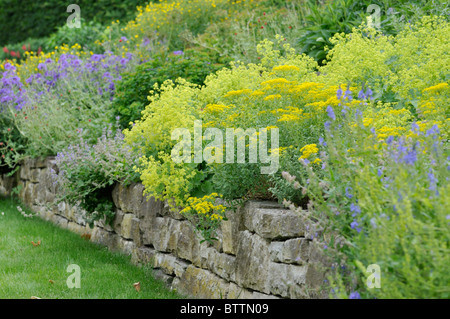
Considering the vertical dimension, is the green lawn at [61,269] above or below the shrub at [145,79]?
below

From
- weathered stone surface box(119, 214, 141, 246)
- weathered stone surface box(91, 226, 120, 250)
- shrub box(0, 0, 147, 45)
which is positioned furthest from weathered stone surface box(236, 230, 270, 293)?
shrub box(0, 0, 147, 45)

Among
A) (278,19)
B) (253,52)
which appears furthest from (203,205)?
(278,19)

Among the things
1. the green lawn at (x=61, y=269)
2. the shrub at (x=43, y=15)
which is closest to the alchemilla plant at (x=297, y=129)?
the green lawn at (x=61, y=269)

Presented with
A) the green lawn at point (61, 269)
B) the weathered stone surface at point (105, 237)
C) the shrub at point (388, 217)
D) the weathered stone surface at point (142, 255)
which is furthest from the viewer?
the weathered stone surface at point (105, 237)

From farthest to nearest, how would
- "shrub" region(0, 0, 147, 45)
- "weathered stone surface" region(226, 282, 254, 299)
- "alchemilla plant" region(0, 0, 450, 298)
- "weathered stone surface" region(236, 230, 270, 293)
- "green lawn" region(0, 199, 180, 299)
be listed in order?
"shrub" region(0, 0, 147, 45)
"green lawn" region(0, 199, 180, 299)
"weathered stone surface" region(226, 282, 254, 299)
"weathered stone surface" region(236, 230, 270, 293)
"alchemilla plant" region(0, 0, 450, 298)

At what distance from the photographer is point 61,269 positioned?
16.4ft

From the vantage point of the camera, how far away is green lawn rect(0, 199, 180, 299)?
4.39 metres

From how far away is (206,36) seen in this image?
9078 millimetres

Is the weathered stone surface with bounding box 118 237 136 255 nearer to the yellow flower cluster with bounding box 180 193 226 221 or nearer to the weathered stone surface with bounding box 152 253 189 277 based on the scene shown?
the weathered stone surface with bounding box 152 253 189 277

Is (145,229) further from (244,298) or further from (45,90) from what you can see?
(45,90)

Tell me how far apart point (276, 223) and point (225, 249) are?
0.74 metres

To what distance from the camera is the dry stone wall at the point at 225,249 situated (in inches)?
131

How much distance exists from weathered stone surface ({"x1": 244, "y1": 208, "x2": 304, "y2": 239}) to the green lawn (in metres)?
1.15

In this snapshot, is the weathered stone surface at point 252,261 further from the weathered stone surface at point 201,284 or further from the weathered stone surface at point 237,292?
the weathered stone surface at point 201,284
